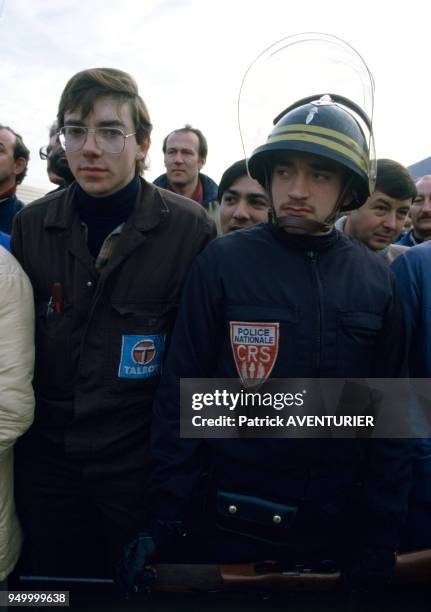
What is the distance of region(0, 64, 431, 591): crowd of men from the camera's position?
1.50 metres

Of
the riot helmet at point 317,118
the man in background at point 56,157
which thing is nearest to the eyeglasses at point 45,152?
the man in background at point 56,157

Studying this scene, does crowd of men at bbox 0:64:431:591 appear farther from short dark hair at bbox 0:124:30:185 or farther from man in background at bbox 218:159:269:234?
short dark hair at bbox 0:124:30:185

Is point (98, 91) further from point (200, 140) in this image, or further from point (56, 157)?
point (200, 140)

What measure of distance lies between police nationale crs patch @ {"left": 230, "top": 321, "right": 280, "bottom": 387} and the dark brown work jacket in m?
0.35

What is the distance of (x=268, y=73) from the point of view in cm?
179

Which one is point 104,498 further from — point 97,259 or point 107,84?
point 107,84

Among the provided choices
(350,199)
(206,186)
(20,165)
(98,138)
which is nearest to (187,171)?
(206,186)

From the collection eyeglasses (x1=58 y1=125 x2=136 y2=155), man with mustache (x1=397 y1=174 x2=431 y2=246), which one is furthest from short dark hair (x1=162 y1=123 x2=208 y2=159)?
eyeglasses (x1=58 y1=125 x2=136 y2=155)

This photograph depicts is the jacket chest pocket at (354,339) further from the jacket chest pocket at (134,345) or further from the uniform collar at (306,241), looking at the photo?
the jacket chest pocket at (134,345)

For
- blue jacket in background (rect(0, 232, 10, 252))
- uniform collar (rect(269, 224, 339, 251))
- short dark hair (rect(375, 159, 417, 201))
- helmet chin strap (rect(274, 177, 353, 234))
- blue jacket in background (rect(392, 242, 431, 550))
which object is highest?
short dark hair (rect(375, 159, 417, 201))

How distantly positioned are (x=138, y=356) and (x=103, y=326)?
0.52ft

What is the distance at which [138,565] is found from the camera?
1.46 meters

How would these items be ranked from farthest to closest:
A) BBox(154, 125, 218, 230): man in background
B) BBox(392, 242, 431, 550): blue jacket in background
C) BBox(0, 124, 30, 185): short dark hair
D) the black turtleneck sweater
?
BBox(154, 125, 218, 230): man in background
BBox(0, 124, 30, 185): short dark hair
the black turtleneck sweater
BBox(392, 242, 431, 550): blue jacket in background

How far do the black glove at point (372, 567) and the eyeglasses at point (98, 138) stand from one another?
5.04 feet
